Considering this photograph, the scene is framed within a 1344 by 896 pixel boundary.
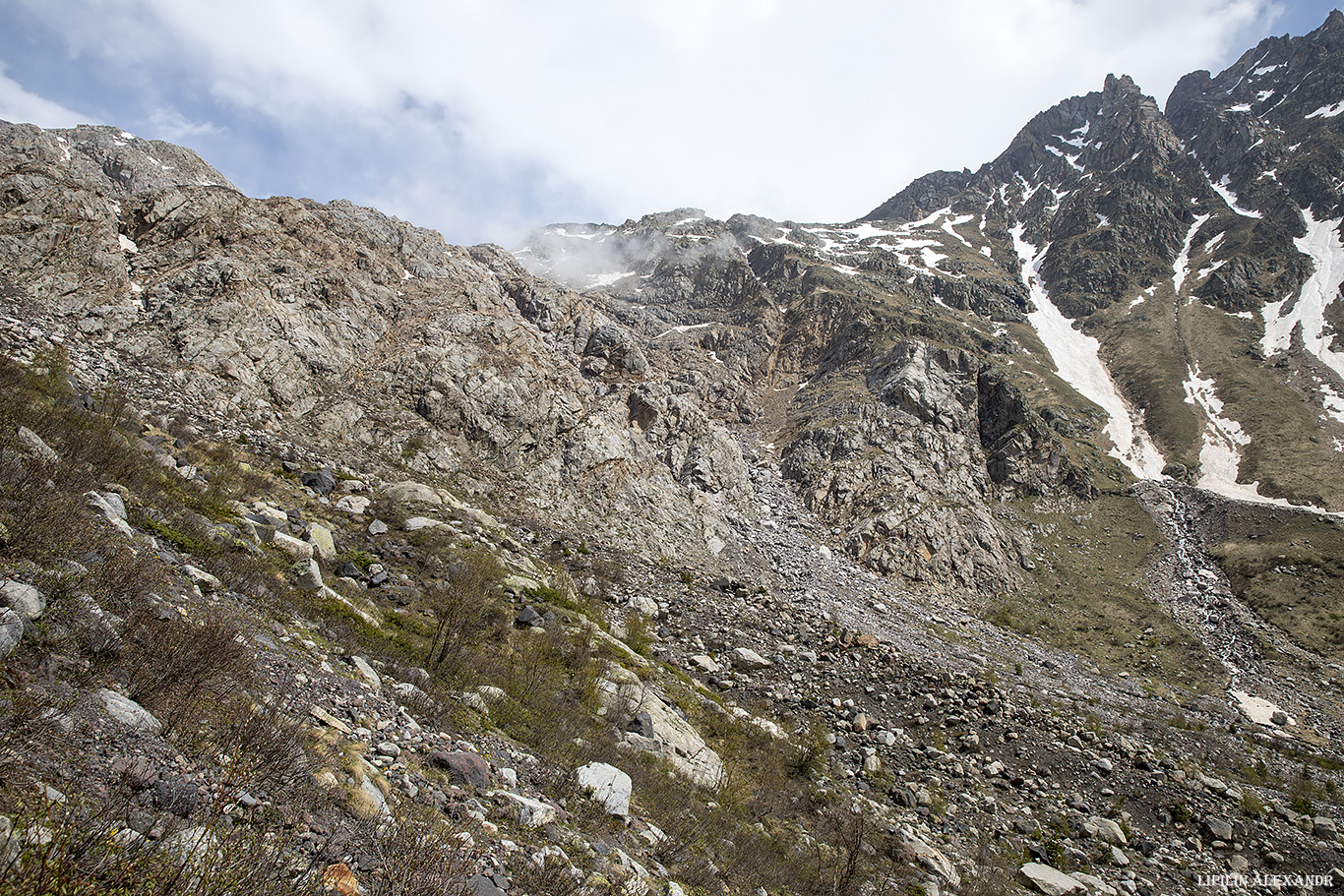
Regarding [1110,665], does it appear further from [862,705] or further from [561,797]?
[561,797]

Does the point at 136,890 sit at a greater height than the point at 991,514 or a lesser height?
lesser

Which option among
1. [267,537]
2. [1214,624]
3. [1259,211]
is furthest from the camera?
[1259,211]

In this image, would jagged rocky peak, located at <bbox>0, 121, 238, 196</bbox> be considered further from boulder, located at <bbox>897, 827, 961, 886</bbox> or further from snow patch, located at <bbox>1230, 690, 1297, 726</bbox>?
snow patch, located at <bbox>1230, 690, 1297, 726</bbox>

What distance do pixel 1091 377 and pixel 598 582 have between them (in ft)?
319

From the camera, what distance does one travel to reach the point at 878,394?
55438 mm

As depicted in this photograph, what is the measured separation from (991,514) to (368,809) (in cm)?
5421

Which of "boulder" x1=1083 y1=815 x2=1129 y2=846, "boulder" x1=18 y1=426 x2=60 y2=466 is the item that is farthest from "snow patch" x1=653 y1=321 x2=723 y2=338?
"boulder" x1=18 y1=426 x2=60 y2=466

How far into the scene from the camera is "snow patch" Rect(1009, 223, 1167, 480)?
64875 millimetres

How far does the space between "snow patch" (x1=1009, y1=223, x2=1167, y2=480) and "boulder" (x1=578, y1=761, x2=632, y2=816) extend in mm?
77181

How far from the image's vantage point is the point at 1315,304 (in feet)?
304

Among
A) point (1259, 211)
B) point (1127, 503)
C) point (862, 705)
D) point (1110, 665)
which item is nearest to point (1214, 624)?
point (1110, 665)

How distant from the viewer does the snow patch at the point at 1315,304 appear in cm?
8275

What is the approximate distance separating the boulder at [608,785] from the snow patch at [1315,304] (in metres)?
121

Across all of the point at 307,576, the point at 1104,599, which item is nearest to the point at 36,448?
the point at 307,576
